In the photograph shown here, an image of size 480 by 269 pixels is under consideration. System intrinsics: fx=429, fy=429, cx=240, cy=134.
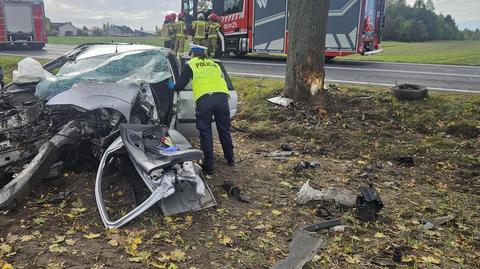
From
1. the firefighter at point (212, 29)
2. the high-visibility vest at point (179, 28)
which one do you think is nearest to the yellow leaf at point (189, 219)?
the high-visibility vest at point (179, 28)

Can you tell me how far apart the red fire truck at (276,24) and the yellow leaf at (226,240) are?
12.3 m

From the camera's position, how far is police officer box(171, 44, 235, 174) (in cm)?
522

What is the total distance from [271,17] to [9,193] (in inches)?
523

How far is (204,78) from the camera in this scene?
522cm

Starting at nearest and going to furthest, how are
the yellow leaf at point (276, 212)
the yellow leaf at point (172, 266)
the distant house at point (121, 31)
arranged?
the yellow leaf at point (172, 266) → the yellow leaf at point (276, 212) → the distant house at point (121, 31)

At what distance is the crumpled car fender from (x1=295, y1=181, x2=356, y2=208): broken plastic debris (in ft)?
6.71

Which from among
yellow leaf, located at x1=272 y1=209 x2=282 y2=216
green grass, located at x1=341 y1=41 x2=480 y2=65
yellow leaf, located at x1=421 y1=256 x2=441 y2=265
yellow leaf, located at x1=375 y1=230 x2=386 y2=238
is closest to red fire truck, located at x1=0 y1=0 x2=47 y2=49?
green grass, located at x1=341 y1=41 x2=480 y2=65

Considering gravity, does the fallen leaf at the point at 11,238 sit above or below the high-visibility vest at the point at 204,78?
below

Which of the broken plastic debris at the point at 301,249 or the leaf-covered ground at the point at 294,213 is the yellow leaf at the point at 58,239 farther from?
the broken plastic debris at the point at 301,249

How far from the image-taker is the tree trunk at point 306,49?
799 centimetres

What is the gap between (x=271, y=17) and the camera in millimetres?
15742

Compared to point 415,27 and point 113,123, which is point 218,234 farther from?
point 415,27

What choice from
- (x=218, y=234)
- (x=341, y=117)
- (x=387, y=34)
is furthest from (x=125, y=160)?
(x=387, y=34)

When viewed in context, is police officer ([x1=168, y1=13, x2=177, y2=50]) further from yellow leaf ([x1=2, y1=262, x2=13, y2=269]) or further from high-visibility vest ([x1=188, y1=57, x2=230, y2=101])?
yellow leaf ([x1=2, y1=262, x2=13, y2=269])
